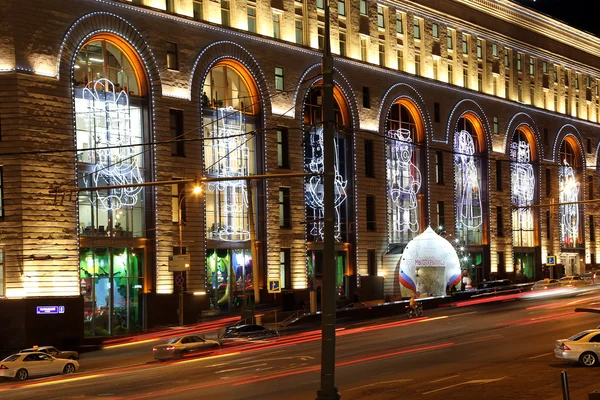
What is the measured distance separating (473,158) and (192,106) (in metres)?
34.8

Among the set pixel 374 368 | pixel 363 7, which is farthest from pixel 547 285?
pixel 374 368

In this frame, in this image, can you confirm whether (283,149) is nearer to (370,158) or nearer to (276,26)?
(276,26)

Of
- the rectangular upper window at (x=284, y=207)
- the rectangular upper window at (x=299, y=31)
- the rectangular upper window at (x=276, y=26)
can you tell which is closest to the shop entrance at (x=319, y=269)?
the rectangular upper window at (x=284, y=207)

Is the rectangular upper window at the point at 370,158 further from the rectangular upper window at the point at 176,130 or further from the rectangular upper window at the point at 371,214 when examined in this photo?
the rectangular upper window at the point at 176,130

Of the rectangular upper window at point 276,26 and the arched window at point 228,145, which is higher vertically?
the rectangular upper window at point 276,26

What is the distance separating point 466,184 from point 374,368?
52.4 meters

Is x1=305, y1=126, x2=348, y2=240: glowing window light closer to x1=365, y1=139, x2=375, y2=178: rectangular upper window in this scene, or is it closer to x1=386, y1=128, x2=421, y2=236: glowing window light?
x1=365, y1=139, x2=375, y2=178: rectangular upper window

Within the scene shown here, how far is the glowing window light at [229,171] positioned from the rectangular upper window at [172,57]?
4.73 metres

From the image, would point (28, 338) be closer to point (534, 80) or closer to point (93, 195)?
point (93, 195)

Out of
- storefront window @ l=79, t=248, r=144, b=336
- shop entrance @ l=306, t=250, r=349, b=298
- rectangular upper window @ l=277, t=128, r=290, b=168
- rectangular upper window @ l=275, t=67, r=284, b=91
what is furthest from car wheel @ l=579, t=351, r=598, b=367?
rectangular upper window @ l=275, t=67, r=284, b=91

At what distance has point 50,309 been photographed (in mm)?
50281

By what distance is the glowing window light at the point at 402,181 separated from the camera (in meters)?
77.1

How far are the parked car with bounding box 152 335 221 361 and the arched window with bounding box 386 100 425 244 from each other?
32.8m

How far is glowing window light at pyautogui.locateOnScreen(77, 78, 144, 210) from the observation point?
54.4 meters
